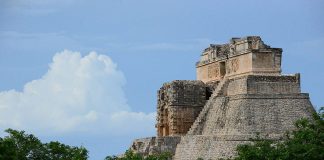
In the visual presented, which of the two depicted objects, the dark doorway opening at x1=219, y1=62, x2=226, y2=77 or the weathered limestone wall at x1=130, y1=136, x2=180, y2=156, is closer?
the weathered limestone wall at x1=130, y1=136, x2=180, y2=156

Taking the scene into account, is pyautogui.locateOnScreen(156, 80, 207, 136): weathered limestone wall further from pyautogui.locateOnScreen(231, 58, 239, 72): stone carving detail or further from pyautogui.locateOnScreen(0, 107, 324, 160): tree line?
pyautogui.locateOnScreen(0, 107, 324, 160): tree line

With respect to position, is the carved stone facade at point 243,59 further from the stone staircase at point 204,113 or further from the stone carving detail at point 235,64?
the stone staircase at point 204,113

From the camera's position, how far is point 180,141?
A: 191 feet

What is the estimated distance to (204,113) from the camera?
59.0m

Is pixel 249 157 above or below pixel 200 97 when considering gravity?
below

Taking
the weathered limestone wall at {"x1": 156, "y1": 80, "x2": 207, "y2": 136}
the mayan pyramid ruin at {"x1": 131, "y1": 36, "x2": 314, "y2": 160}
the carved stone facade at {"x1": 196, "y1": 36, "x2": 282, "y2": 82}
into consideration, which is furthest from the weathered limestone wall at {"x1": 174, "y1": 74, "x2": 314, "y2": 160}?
the weathered limestone wall at {"x1": 156, "y1": 80, "x2": 207, "y2": 136}

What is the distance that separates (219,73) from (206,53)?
2717 mm

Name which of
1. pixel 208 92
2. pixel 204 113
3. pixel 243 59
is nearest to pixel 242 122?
pixel 204 113

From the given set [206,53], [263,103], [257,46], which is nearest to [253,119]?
[263,103]

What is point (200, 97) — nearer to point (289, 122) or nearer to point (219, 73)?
point (219, 73)

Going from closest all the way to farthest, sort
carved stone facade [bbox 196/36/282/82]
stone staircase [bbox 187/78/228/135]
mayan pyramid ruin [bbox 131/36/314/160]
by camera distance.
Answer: mayan pyramid ruin [bbox 131/36/314/160]
stone staircase [bbox 187/78/228/135]
carved stone facade [bbox 196/36/282/82]

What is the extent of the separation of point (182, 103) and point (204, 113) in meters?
3.43

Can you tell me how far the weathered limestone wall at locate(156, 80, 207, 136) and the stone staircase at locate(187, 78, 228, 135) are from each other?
1.91m

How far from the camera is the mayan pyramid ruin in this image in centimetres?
5569
